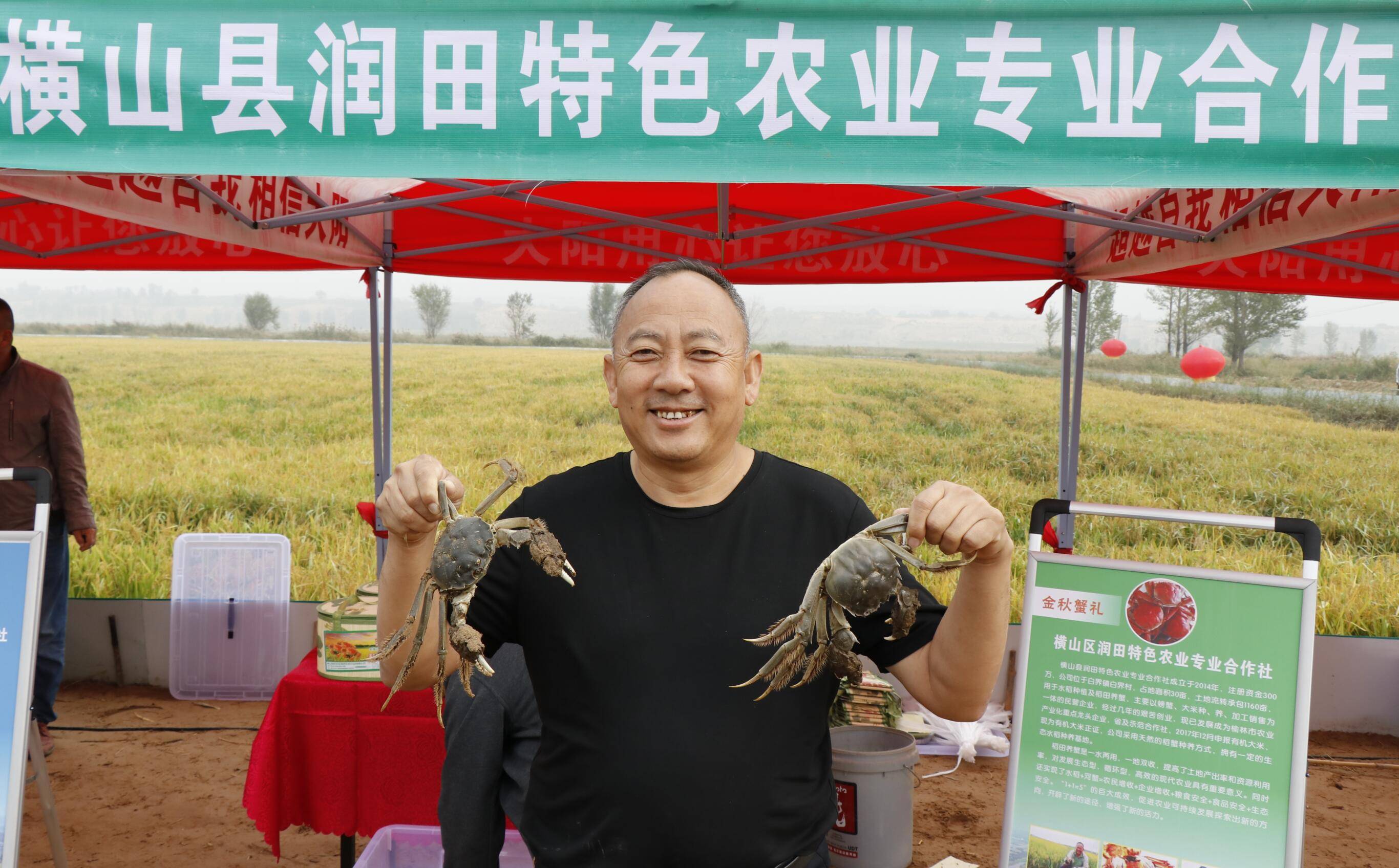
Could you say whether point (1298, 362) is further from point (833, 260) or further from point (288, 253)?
point (288, 253)

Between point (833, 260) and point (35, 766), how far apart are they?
4185mm

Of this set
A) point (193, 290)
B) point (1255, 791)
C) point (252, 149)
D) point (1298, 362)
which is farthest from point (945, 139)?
point (193, 290)

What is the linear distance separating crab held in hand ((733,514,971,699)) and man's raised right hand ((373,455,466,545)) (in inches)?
23.6

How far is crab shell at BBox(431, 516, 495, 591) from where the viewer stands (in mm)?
1567

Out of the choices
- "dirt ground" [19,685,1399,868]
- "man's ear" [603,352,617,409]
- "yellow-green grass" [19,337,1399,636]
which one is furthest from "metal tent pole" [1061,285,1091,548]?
"man's ear" [603,352,617,409]

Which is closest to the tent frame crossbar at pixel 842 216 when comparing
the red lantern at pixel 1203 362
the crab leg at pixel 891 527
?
the crab leg at pixel 891 527

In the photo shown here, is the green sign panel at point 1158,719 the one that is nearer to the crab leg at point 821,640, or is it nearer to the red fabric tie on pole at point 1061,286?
the crab leg at point 821,640

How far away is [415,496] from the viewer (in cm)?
156

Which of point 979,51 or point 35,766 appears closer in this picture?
point 979,51

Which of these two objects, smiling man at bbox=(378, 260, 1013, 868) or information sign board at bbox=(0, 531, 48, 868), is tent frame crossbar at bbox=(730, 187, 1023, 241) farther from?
information sign board at bbox=(0, 531, 48, 868)

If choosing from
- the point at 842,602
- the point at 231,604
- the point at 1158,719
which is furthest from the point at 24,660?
the point at 231,604

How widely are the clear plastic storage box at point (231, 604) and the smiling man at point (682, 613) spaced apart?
465 centimetres

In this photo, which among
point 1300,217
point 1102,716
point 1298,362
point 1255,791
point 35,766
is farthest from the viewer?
point 1298,362

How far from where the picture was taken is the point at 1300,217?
2.77m
